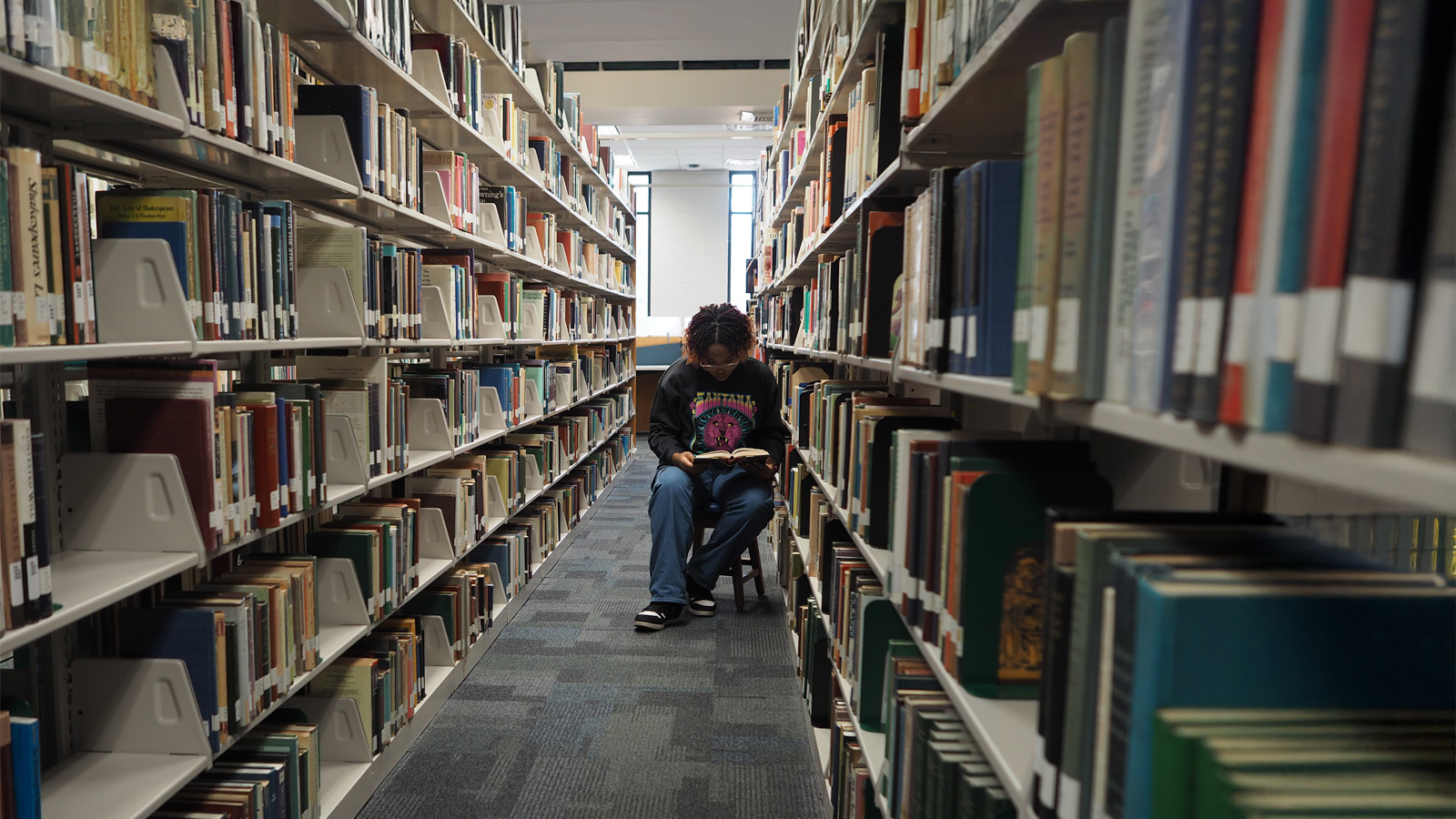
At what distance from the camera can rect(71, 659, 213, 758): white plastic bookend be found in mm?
1396

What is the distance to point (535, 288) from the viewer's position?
3725 millimetres

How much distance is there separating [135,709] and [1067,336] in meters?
1.61

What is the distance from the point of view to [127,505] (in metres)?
1.37

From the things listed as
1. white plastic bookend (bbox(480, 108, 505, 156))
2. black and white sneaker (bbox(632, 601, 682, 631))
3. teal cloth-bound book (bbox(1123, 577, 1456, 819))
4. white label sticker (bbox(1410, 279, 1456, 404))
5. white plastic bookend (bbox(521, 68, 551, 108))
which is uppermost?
white plastic bookend (bbox(521, 68, 551, 108))

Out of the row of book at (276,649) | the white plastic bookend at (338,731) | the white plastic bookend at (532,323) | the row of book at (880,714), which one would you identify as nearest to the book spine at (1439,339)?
the row of book at (880,714)

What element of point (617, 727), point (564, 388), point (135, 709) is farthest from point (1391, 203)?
point (564, 388)

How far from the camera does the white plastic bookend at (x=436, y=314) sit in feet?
8.25

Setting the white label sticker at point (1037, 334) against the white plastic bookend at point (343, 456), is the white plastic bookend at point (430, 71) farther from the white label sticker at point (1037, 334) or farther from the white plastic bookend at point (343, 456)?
the white label sticker at point (1037, 334)

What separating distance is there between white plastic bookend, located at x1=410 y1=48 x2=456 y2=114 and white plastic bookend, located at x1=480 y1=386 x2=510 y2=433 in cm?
103

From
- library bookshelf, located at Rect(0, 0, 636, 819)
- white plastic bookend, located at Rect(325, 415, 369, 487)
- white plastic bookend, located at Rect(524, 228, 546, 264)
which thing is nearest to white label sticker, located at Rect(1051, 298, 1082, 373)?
library bookshelf, located at Rect(0, 0, 636, 819)

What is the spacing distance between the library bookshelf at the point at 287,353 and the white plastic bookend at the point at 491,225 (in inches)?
0.6

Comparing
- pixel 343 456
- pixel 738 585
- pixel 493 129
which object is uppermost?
pixel 493 129

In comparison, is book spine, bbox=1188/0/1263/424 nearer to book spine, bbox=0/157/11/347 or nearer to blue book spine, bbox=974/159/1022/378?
blue book spine, bbox=974/159/1022/378

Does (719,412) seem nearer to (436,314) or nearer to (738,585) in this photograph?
(738,585)
